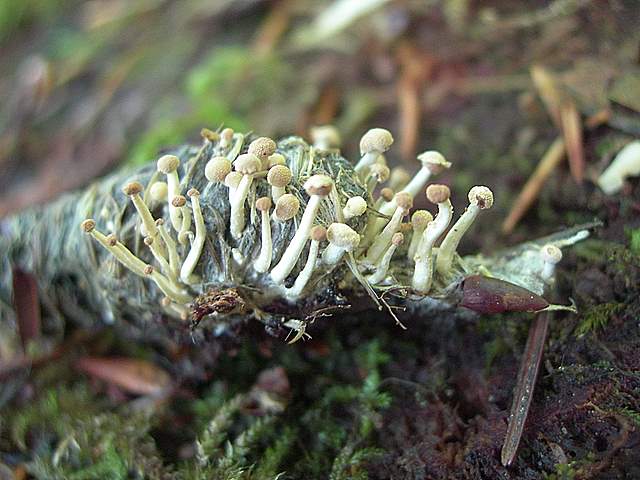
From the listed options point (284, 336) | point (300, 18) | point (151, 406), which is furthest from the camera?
point (300, 18)

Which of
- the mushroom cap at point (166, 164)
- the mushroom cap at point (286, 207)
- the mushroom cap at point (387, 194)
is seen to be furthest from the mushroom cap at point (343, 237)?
the mushroom cap at point (166, 164)

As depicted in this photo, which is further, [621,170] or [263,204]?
[621,170]

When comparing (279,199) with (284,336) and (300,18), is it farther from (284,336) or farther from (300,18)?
(300,18)

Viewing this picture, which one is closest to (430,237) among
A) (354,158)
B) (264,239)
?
(264,239)

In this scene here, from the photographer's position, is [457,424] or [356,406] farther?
[356,406]

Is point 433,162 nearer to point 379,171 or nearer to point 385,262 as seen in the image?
point 379,171

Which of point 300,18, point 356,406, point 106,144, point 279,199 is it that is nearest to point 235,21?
point 300,18

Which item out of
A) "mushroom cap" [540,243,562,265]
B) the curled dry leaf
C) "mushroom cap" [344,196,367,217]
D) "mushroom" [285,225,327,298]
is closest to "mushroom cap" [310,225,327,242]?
"mushroom" [285,225,327,298]

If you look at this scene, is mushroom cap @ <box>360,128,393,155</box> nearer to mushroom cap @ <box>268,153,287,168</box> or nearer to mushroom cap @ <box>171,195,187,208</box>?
mushroom cap @ <box>268,153,287,168</box>
